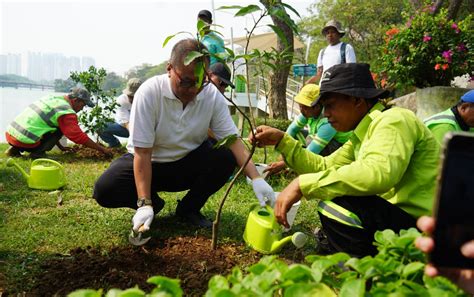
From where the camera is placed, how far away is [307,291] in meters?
0.79

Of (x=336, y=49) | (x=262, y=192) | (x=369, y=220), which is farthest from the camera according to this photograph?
(x=336, y=49)

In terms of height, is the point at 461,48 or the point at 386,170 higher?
the point at 461,48

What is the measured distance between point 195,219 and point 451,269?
2.28m

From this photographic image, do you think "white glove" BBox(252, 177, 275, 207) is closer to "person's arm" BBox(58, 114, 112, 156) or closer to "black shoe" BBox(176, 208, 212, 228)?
"black shoe" BBox(176, 208, 212, 228)

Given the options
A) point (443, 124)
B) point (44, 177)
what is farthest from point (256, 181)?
point (44, 177)

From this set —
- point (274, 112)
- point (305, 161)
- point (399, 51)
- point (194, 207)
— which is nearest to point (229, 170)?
point (194, 207)

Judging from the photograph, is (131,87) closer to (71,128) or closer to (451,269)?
(71,128)

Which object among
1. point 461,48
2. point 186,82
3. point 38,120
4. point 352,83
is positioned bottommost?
point 38,120

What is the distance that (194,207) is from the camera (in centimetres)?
298

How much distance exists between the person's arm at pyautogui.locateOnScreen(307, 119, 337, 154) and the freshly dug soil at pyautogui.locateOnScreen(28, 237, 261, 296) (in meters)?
1.47

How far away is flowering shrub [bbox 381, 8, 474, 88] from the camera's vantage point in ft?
18.7

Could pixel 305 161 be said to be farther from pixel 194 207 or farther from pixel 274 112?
pixel 274 112

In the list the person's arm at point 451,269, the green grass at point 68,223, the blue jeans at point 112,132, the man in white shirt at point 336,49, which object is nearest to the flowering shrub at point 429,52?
the man in white shirt at point 336,49

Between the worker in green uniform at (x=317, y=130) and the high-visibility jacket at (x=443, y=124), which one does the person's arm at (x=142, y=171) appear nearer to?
the worker in green uniform at (x=317, y=130)
